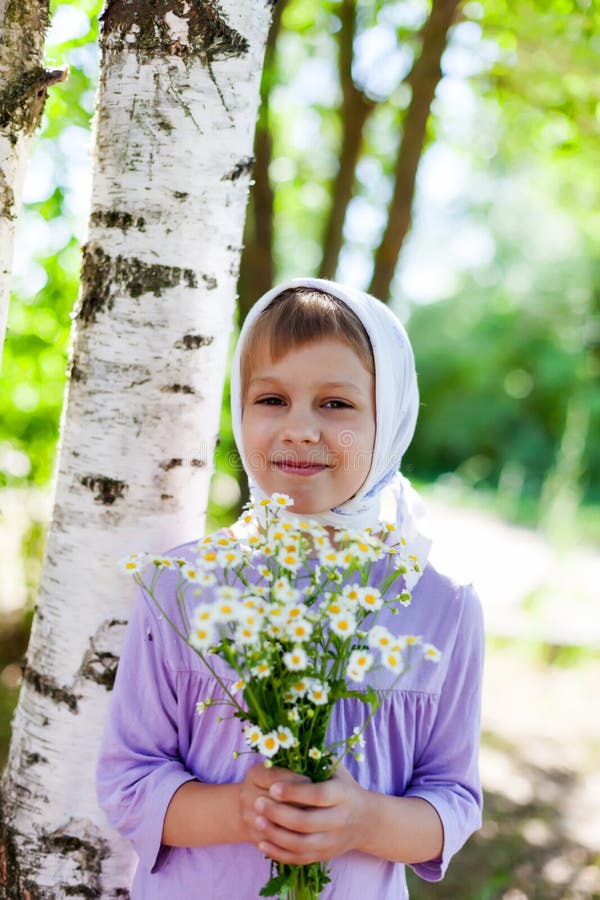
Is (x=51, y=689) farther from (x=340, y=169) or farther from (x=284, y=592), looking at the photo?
(x=340, y=169)

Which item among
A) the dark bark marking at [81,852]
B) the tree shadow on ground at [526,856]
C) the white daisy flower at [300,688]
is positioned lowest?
the tree shadow on ground at [526,856]

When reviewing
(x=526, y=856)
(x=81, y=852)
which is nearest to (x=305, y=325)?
(x=81, y=852)

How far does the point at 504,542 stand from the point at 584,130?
245 inches

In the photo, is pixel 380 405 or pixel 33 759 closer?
pixel 380 405

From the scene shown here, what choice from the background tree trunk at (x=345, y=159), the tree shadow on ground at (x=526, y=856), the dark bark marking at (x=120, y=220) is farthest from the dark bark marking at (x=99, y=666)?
the background tree trunk at (x=345, y=159)

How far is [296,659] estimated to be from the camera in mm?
1159

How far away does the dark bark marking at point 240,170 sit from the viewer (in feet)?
5.86

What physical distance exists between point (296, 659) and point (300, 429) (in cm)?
54

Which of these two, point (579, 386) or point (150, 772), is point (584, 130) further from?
point (579, 386)

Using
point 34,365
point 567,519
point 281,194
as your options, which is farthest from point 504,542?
point 34,365

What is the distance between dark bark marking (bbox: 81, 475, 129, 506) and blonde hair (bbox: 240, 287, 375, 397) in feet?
1.25

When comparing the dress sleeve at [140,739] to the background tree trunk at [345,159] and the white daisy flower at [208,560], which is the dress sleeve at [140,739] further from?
the background tree trunk at [345,159]

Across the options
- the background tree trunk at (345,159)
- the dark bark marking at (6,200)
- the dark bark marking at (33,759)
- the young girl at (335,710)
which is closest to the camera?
the young girl at (335,710)

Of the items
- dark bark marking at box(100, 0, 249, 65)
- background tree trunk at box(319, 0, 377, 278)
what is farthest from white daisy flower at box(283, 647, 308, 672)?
background tree trunk at box(319, 0, 377, 278)
